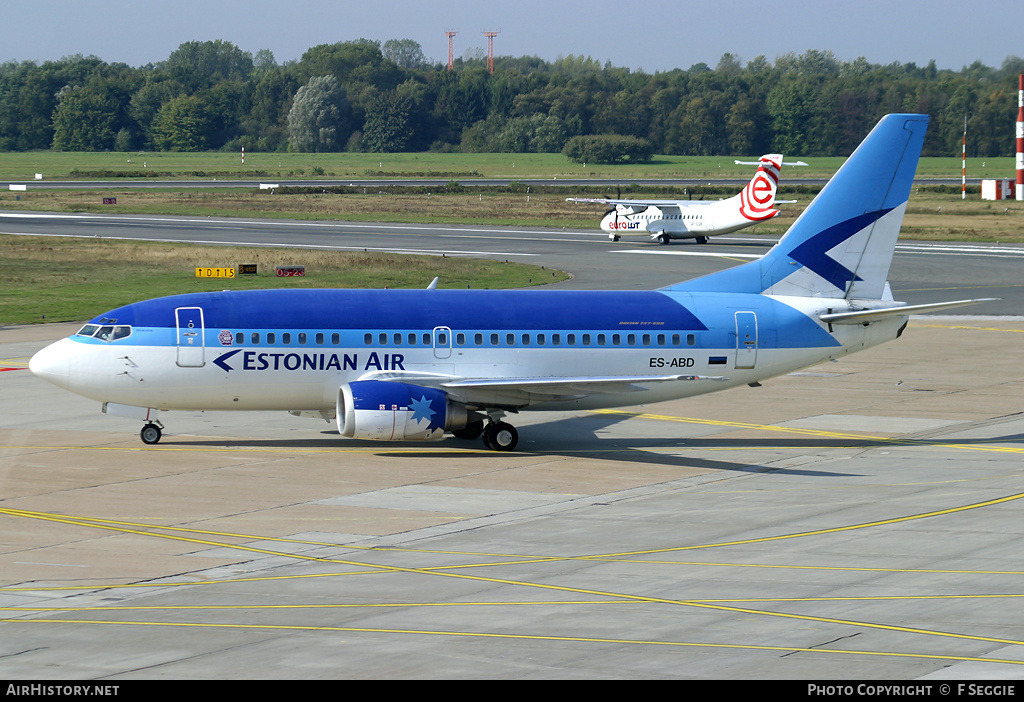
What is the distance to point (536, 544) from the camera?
1021 inches

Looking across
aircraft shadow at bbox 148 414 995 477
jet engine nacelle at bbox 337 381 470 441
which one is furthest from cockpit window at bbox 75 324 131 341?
jet engine nacelle at bbox 337 381 470 441

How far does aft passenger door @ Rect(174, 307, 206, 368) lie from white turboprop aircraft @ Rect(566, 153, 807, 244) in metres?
76.6

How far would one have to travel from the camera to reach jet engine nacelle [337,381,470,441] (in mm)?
33688

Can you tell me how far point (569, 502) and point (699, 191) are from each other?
150946 mm

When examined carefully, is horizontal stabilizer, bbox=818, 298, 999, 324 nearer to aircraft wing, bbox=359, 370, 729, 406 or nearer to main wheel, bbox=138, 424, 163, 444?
aircraft wing, bbox=359, 370, 729, 406

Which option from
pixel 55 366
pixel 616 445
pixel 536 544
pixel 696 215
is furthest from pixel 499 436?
pixel 696 215

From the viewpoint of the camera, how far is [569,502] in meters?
30.0

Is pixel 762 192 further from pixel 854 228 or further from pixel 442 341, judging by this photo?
pixel 442 341

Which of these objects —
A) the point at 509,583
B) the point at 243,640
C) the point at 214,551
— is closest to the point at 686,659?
the point at 509,583

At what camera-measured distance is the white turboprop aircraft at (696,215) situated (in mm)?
107363

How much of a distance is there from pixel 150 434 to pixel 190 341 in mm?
3428

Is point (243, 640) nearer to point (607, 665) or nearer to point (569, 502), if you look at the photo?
point (607, 665)

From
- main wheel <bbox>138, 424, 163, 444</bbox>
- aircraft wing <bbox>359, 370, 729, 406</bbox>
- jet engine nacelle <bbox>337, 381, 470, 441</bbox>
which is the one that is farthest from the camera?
main wheel <bbox>138, 424, 163, 444</bbox>

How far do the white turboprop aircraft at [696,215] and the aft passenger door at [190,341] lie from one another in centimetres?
7662
